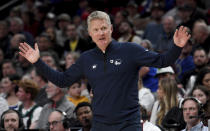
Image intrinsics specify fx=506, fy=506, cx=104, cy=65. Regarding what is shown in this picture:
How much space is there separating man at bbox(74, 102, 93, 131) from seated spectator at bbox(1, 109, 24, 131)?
0.85 metres

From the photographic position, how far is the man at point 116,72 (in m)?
4.23

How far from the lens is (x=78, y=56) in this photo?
9695 millimetres

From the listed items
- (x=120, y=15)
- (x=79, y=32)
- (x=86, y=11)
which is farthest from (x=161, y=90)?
(x=86, y=11)

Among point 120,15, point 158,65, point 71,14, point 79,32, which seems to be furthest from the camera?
point 71,14

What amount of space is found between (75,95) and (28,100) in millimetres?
822

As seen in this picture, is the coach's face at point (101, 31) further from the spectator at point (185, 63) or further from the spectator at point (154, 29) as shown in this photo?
the spectator at point (154, 29)

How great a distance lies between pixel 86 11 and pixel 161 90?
5.59 metres

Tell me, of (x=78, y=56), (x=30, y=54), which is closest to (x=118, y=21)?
(x=78, y=56)

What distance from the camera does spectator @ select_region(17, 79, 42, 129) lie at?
8164 millimetres

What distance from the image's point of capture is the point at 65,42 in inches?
436

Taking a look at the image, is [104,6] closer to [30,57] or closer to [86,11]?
[86,11]

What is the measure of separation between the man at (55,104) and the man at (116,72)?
133 inches

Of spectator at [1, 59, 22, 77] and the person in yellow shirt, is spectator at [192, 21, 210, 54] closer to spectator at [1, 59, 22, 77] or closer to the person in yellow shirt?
the person in yellow shirt

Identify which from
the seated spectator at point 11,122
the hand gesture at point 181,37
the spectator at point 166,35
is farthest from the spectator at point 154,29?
the hand gesture at point 181,37
